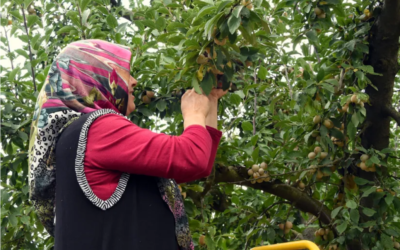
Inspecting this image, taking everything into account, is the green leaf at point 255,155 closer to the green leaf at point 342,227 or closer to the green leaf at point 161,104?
the green leaf at point 342,227

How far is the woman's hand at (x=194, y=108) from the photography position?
5.47 feet

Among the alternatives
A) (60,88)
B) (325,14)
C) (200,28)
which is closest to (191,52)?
(200,28)

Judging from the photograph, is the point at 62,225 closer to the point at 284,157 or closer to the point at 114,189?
the point at 114,189

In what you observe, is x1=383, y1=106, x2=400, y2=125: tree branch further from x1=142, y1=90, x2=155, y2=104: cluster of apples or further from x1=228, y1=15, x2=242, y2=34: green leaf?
x1=228, y1=15, x2=242, y2=34: green leaf

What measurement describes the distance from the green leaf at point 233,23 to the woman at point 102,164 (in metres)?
0.28

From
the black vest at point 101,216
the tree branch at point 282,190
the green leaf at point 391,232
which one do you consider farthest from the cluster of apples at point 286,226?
the black vest at point 101,216

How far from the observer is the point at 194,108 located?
1.74m

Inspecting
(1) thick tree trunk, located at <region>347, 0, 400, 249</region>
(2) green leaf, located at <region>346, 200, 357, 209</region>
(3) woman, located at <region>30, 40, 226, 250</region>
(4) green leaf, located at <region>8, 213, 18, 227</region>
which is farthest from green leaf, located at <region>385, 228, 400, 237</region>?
(4) green leaf, located at <region>8, 213, 18, 227</region>

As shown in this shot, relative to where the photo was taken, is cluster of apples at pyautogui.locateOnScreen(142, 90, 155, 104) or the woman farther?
cluster of apples at pyautogui.locateOnScreen(142, 90, 155, 104)

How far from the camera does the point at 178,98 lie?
7.94ft

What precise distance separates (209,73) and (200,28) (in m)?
0.16

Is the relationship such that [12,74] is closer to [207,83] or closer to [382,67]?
[207,83]

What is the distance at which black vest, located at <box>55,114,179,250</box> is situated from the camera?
152 centimetres

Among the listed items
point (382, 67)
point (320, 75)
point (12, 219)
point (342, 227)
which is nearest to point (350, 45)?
point (320, 75)
